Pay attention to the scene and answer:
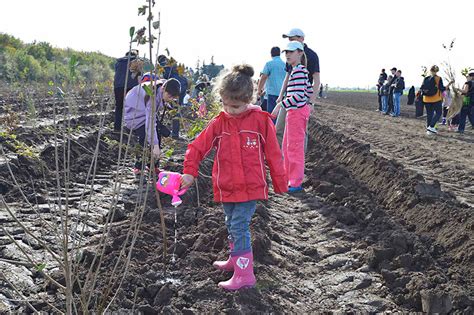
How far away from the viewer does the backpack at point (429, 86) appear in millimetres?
11852

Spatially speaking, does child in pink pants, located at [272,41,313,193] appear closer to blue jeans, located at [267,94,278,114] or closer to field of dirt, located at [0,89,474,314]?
field of dirt, located at [0,89,474,314]

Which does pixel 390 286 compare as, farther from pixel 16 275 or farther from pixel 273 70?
pixel 273 70

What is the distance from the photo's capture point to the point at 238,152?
3320mm

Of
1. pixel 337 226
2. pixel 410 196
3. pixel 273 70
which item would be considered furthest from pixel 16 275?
pixel 273 70

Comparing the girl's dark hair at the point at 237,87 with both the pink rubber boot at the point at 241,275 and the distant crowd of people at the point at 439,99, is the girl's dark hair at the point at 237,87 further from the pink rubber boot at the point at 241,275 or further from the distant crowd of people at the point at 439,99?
the distant crowd of people at the point at 439,99

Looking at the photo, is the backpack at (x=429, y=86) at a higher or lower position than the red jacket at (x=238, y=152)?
higher

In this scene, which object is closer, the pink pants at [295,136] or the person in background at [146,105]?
the person in background at [146,105]

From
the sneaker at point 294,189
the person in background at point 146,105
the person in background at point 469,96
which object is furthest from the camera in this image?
the person in background at point 469,96

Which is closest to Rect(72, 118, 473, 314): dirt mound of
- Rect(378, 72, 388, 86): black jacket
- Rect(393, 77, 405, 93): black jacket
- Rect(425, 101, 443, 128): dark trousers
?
Rect(425, 101, 443, 128): dark trousers

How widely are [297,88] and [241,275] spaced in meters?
2.93

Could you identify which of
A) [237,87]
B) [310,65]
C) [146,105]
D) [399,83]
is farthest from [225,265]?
[399,83]

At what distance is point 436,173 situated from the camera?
25.5 feet

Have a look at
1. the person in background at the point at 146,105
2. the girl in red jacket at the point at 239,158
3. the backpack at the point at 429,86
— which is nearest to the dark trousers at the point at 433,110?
the backpack at the point at 429,86

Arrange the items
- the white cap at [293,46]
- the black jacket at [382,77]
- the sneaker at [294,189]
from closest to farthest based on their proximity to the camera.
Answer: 1. the white cap at [293,46]
2. the sneaker at [294,189]
3. the black jacket at [382,77]
